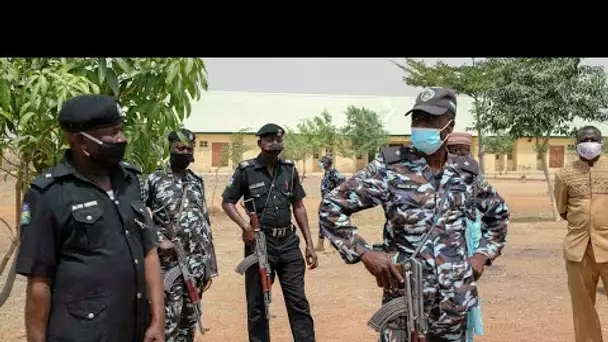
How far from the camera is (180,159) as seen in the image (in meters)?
5.25

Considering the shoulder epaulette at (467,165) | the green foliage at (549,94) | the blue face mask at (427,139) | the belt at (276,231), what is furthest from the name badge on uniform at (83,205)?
the green foliage at (549,94)

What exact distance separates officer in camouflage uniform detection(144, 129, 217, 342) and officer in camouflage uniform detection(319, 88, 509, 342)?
6.38ft

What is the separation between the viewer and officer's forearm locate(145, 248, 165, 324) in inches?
120

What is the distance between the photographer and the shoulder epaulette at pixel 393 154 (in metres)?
3.33

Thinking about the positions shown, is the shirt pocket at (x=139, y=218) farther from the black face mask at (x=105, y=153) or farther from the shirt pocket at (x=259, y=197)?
the shirt pocket at (x=259, y=197)

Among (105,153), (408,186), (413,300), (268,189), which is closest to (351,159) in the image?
(268,189)

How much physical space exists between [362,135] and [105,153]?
40316mm

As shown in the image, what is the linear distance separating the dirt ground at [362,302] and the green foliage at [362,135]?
96.0ft

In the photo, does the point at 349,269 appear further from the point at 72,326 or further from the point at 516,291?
the point at 72,326

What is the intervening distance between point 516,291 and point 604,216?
326cm

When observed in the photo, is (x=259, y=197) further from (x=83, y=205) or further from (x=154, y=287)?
(x=83, y=205)

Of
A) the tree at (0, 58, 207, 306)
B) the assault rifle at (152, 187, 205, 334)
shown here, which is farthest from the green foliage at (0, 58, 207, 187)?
the assault rifle at (152, 187, 205, 334)

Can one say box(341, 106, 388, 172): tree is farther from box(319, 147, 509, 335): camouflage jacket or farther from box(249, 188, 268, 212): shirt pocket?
box(319, 147, 509, 335): camouflage jacket
